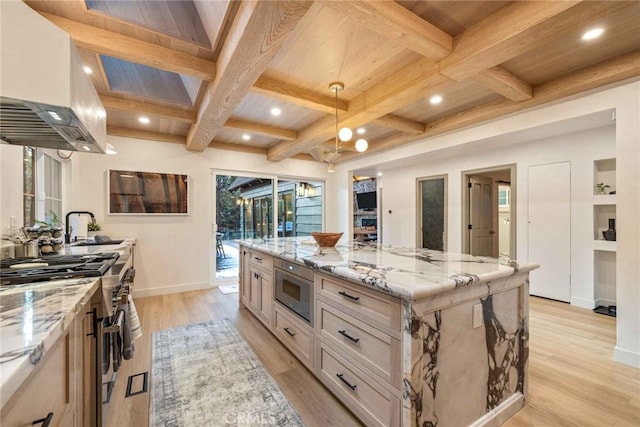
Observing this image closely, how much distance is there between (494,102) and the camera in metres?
3.29

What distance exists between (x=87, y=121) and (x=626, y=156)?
402cm

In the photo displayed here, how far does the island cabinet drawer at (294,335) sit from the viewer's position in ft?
6.91

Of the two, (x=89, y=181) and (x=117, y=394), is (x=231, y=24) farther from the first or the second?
(x=89, y=181)

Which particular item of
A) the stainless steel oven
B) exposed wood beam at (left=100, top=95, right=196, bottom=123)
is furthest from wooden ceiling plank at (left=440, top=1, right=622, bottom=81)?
exposed wood beam at (left=100, top=95, right=196, bottom=123)

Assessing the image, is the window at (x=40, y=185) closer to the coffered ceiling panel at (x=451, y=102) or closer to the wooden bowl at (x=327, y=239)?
the wooden bowl at (x=327, y=239)

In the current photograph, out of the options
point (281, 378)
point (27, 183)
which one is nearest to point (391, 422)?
point (281, 378)

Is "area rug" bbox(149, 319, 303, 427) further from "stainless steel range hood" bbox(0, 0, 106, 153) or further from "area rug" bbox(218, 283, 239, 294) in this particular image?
"stainless steel range hood" bbox(0, 0, 106, 153)

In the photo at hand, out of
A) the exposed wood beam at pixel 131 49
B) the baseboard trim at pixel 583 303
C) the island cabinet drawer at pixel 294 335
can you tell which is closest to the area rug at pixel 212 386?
the island cabinet drawer at pixel 294 335

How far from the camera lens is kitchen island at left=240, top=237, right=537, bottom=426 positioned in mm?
1310

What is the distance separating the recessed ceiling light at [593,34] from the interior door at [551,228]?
2205 millimetres

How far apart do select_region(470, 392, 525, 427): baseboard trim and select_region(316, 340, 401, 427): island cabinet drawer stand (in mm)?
506

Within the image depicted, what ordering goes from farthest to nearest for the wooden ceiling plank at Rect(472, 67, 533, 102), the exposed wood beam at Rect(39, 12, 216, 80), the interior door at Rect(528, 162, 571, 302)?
the interior door at Rect(528, 162, 571, 302), the wooden ceiling plank at Rect(472, 67, 533, 102), the exposed wood beam at Rect(39, 12, 216, 80)

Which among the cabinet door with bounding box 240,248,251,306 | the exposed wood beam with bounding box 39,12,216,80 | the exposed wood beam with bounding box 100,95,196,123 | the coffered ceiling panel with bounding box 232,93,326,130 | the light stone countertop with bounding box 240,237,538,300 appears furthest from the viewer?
the cabinet door with bounding box 240,248,251,306

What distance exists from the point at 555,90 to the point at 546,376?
104 inches
